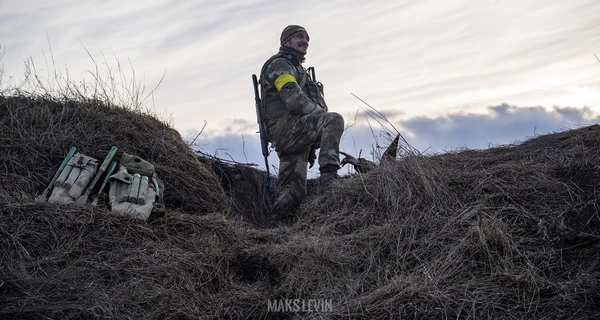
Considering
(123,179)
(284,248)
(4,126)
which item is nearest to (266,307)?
(284,248)

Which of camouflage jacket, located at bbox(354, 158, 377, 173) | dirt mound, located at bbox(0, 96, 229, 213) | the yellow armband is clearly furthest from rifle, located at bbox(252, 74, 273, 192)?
camouflage jacket, located at bbox(354, 158, 377, 173)

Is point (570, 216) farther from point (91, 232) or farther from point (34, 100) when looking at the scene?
point (34, 100)

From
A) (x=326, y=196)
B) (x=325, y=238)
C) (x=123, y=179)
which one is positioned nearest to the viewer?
(x=325, y=238)

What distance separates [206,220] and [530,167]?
9.12 ft

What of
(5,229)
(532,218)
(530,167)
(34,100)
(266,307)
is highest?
(34,100)

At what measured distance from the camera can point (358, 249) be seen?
17.3 feet

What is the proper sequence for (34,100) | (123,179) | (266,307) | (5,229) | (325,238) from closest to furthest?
1. (266,307)
2. (5,229)
3. (325,238)
4. (123,179)
5. (34,100)

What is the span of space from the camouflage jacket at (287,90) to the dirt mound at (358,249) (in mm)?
1088

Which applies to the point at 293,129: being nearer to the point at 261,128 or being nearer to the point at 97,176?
the point at 261,128

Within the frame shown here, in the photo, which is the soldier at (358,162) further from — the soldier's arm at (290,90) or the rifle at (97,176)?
the rifle at (97,176)

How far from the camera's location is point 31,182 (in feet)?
20.7

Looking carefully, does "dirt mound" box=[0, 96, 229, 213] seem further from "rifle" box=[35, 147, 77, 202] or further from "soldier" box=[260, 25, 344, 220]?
"soldier" box=[260, 25, 344, 220]

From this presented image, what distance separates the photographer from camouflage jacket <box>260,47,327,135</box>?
7.24 meters

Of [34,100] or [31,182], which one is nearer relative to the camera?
[31,182]
